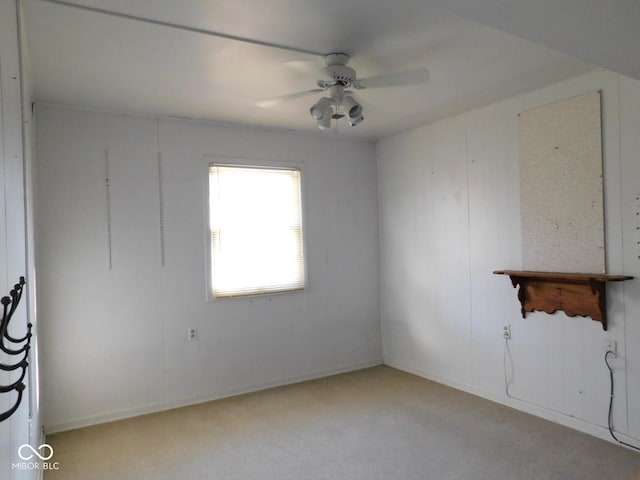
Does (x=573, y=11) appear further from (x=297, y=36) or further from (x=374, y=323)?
(x=374, y=323)

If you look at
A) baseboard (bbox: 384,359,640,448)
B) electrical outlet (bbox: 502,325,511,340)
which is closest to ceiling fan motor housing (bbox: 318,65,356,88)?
electrical outlet (bbox: 502,325,511,340)

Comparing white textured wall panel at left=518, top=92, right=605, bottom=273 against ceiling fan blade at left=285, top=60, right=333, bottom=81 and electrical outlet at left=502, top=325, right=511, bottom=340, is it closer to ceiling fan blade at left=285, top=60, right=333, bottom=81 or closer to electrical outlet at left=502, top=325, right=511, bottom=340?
electrical outlet at left=502, top=325, right=511, bottom=340

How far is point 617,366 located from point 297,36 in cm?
298

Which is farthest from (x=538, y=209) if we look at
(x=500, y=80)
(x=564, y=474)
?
(x=564, y=474)

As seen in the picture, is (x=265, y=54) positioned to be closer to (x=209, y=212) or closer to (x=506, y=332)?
(x=209, y=212)

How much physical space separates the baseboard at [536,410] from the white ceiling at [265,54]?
7.86 ft

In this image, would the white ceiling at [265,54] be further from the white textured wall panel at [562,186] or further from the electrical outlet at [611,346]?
the electrical outlet at [611,346]

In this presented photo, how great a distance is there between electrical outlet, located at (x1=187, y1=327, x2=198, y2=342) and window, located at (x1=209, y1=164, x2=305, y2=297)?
37 cm

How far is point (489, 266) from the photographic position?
3.77 metres

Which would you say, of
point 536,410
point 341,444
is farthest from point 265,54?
point 536,410

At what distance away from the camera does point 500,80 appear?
3.14m

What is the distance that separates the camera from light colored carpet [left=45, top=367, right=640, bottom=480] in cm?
265

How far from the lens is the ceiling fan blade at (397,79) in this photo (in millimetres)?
2461

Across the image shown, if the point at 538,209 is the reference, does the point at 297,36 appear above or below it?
above
